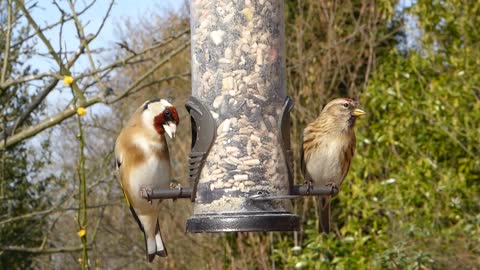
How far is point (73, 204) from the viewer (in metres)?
11.0

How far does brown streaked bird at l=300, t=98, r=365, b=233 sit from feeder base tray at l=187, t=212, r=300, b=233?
0.87 metres

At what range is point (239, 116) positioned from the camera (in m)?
4.93

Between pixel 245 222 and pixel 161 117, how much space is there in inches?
33.0

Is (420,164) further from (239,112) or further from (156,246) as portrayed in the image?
(239,112)

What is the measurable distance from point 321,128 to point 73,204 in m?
5.84

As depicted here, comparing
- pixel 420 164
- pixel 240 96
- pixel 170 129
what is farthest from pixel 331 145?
pixel 420 164

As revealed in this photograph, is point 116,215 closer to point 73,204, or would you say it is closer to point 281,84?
point 73,204

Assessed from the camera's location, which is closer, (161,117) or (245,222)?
(245,222)

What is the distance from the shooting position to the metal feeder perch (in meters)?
4.83

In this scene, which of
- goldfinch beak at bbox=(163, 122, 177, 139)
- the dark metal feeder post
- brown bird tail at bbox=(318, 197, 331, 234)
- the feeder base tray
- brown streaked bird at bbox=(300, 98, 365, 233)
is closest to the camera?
the feeder base tray

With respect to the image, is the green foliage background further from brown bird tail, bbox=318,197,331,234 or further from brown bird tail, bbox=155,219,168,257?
brown bird tail, bbox=155,219,168,257

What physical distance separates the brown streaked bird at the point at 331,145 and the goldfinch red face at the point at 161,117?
0.89m

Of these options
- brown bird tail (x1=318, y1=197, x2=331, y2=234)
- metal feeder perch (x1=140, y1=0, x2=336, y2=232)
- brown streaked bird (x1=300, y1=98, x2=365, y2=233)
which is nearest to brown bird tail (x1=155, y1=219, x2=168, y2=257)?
metal feeder perch (x1=140, y1=0, x2=336, y2=232)

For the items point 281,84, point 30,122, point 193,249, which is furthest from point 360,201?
point 281,84
